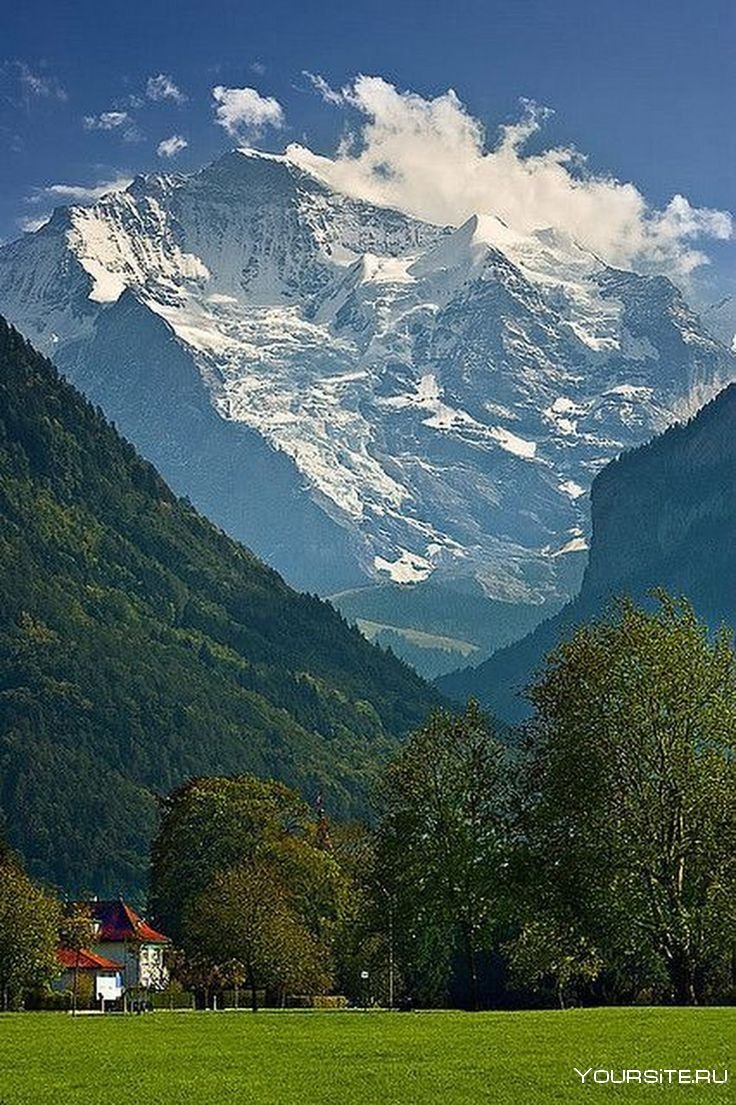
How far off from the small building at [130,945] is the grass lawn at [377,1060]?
78684mm

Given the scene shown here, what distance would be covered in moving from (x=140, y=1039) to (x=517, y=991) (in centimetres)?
4623

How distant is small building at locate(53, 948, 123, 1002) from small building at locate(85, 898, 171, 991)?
1223 millimetres

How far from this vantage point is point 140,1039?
2136 inches

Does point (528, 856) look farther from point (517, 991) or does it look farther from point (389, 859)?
point (517, 991)

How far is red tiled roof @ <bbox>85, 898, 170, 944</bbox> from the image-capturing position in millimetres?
138375

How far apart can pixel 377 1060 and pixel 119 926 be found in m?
105

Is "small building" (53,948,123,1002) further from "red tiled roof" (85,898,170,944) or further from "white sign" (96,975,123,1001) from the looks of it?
"red tiled roof" (85,898,170,944)

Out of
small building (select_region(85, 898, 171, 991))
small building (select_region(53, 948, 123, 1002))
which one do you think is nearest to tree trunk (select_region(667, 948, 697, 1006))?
small building (select_region(53, 948, 123, 1002))

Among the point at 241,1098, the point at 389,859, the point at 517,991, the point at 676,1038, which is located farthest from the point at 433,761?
the point at 241,1098

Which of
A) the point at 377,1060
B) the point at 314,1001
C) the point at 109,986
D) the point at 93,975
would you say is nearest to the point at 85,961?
the point at 93,975

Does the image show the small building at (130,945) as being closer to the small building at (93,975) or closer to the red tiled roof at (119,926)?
the red tiled roof at (119,926)

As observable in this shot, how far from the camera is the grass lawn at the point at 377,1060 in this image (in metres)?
32.7

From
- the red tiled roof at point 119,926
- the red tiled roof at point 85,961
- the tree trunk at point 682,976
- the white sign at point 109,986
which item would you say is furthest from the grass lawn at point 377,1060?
the red tiled roof at point 119,926

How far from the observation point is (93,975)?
130 m
